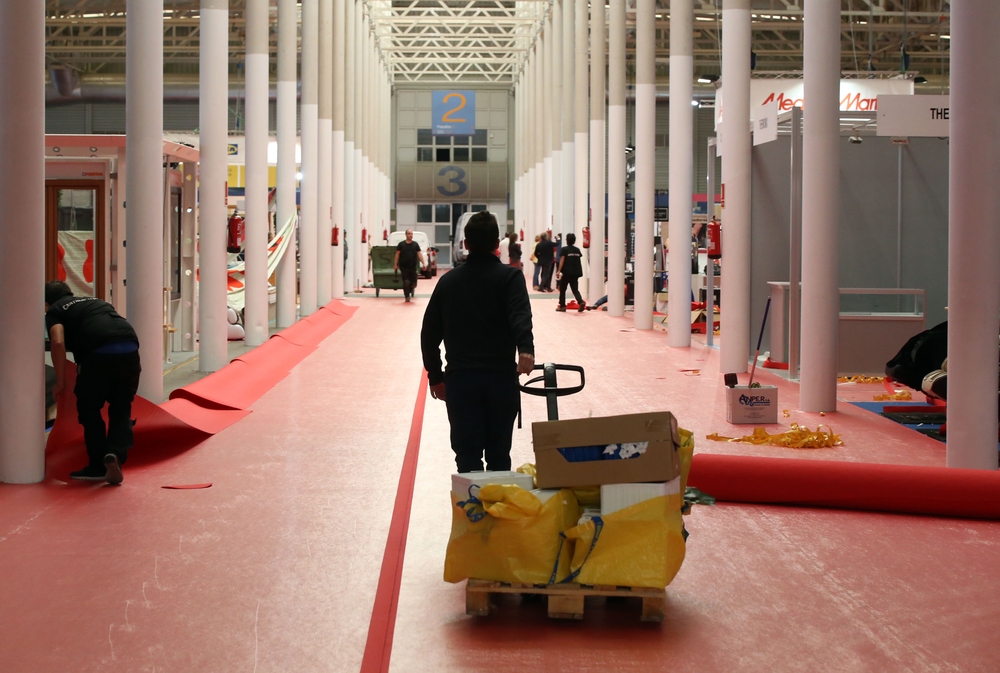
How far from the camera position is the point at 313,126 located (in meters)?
20.8

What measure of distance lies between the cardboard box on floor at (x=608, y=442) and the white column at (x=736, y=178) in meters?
8.75

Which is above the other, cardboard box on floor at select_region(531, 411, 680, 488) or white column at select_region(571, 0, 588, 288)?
white column at select_region(571, 0, 588, 288)

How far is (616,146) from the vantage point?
21047mm

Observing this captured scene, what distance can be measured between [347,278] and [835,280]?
22455mm

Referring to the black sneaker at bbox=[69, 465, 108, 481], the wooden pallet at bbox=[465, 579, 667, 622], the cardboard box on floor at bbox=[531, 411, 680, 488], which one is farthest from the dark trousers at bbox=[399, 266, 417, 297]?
the wooden pallet at bbox=[465, 579, 667, 622]

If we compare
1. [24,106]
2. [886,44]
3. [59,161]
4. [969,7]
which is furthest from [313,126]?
[886,44]

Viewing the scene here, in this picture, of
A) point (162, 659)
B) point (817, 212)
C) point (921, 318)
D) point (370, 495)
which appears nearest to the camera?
point (162, 659)

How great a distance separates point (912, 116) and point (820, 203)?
5.83 feet

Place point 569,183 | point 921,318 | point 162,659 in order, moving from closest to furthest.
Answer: point 162,659, point 921,318, point 569,183

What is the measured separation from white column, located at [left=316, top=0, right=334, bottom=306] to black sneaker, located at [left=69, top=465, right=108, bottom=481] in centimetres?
1621

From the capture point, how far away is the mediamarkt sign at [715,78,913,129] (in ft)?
70.2

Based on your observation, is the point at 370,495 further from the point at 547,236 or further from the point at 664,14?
the point at 664,14

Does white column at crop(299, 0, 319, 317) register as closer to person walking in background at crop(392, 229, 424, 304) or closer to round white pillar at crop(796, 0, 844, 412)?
person walking in background at crop(392, 229, 424, 304)

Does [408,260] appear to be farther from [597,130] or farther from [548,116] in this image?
[548,116]
